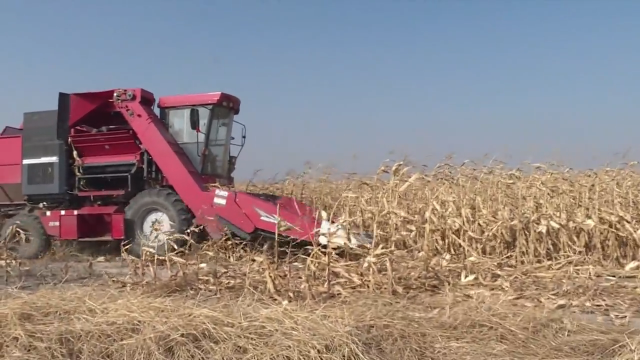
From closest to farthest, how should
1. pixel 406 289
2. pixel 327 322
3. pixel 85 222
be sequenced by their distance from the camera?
pixel 327 322
pixel 406 289
pixel 85 222

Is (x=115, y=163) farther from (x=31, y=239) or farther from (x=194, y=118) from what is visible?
(x=31, y=239)

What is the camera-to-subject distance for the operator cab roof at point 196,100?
24.0 feet

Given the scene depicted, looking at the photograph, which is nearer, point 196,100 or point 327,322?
point 327,322

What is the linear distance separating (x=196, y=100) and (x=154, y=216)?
1.64 meters

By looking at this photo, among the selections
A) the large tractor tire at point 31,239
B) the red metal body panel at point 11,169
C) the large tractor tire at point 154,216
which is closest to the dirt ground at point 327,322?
the large tractor tire at point 154,216

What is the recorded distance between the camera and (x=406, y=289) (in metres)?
4.24

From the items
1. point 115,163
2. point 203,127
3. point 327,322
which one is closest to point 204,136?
point 203,127

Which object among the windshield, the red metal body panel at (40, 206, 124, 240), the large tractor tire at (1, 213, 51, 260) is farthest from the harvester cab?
the large tractor tire at (1, 213, 51, 260)

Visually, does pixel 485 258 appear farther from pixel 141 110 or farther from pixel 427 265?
pixel 141 110

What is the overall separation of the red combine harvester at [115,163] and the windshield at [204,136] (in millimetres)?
13

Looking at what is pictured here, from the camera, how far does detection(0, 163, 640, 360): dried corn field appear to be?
2.94m

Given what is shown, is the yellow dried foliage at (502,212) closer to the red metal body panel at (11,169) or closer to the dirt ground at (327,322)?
the dirt ground at (327,322)

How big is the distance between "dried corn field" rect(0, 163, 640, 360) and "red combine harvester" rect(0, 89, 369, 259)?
79 centimetres

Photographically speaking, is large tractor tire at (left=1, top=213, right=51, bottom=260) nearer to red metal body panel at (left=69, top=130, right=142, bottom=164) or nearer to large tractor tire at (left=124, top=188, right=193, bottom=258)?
red metal body panel at (left=69, top=130, right=142, bottom=164)
